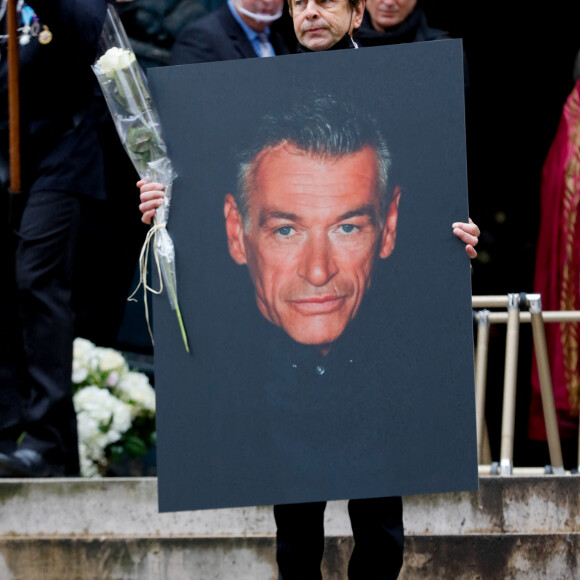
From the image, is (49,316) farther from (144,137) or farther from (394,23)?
(394,23)

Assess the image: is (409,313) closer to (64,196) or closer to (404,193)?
(404,193)

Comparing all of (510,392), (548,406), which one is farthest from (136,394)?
(548,406)

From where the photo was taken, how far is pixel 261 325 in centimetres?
352

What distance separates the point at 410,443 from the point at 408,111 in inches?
33.2

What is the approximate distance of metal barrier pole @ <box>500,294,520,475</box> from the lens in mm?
5051

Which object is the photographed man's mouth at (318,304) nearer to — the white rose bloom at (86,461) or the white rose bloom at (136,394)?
the white rose bloom at (86,461)

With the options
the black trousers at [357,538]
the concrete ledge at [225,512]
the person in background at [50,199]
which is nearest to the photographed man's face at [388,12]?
the person in background at [50,199]

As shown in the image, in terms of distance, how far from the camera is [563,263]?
5.80 m

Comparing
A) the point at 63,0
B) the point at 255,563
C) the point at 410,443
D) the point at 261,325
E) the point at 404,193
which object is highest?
the point at 63,0

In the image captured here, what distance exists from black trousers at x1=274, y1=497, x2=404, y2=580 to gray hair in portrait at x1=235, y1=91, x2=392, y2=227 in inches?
30.9

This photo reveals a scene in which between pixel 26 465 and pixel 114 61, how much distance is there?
187 centimetres

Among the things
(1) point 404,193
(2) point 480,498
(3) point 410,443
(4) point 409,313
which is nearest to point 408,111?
(1) point 404,193

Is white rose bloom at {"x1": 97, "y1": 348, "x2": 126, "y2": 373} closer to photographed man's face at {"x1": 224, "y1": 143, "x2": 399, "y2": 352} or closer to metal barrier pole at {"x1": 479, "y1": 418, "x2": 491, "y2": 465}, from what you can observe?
metal barrier pole at {"x1": 479, "y1": 418, "x2": 491, "y2": 465}

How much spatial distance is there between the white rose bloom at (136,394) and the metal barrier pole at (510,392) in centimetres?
145
